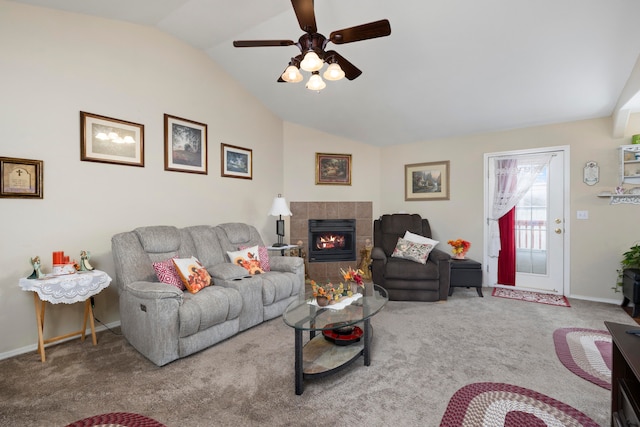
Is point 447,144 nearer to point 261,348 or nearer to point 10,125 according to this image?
point 261,348

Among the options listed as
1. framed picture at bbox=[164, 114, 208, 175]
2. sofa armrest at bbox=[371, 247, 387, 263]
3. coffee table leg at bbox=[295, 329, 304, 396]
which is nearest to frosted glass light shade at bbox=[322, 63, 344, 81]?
coffee table leg at bbox=[295, 329, 304, 396]

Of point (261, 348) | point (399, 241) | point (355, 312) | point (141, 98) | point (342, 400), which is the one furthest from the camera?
point (399, 241)

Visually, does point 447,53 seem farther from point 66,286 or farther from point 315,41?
point 66,286

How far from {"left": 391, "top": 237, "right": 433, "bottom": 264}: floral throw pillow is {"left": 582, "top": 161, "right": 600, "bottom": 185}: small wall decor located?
2.12 m

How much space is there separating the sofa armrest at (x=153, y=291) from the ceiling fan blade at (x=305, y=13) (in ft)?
6.98

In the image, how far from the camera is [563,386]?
78.8 inches

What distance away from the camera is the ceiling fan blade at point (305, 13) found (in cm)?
180

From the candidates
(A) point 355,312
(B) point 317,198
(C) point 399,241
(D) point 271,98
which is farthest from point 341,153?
(A) point 355,312

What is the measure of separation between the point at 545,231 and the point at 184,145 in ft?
16.2

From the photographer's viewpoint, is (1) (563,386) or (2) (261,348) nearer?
(1) (563,386)

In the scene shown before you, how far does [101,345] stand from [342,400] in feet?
7.17

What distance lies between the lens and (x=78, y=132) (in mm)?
2754

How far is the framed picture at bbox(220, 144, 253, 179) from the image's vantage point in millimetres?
4094

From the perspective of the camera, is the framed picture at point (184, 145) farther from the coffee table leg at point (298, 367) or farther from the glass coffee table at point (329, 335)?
the coffee table leg at point (298, 367)
